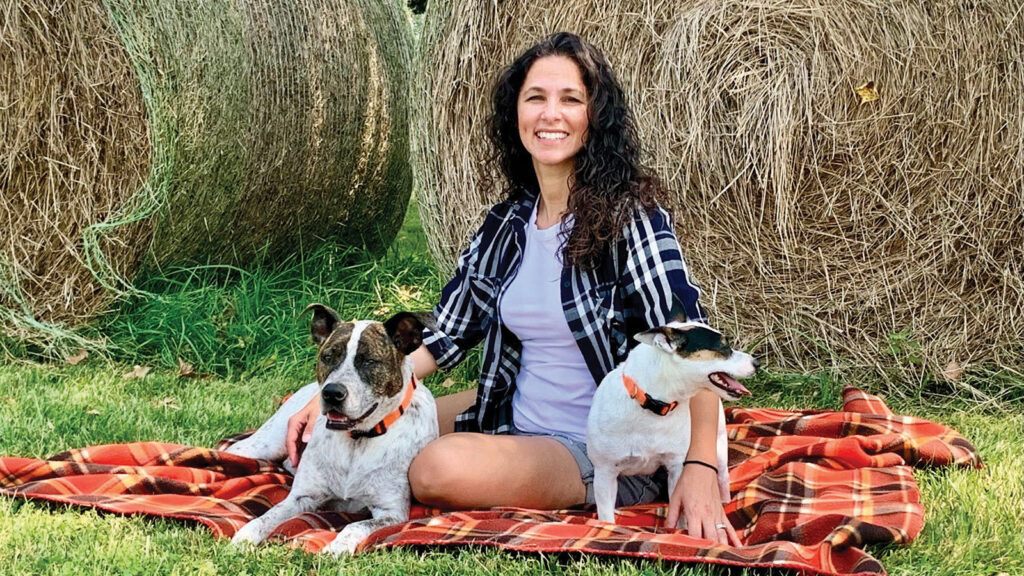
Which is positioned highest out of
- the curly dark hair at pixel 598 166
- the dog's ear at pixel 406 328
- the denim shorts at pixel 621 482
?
the curly dark hair at pixel 598 166

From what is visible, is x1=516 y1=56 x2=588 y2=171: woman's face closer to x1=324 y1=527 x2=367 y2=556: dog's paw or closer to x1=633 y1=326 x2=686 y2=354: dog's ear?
x1=633 y1=326 x2=686 y2=354: dog's ear

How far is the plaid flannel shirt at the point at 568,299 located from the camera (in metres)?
3.27

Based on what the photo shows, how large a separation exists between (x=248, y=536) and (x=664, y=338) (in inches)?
50.4

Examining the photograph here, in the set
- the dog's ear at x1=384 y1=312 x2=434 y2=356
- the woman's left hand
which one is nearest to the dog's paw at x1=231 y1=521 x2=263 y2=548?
the dog's ear at x1=384 y1=312 x2=434 y2=356

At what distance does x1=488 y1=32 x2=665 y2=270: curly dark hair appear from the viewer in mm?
3303

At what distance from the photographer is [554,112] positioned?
3.39 metres

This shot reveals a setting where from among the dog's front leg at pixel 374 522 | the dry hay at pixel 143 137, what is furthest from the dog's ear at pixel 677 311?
the dry hay at pixel 143 137

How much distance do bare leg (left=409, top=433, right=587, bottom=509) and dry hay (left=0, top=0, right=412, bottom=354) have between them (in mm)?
2785

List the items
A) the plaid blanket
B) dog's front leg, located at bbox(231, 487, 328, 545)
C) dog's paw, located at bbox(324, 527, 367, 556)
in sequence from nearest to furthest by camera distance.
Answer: the plaid blanket → dog's paw, located at bbox(324, 527, 367, 556) → dog's front leg, located at bbox(231, 487, 328, 545)

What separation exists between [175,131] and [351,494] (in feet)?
8.86

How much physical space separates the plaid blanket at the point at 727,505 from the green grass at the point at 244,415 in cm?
5

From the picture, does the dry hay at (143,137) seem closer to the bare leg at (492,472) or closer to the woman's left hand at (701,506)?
the bare leg at (492,472)

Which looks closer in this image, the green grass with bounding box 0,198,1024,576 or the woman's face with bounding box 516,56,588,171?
the green grass with bounding box 0,198,1024,576

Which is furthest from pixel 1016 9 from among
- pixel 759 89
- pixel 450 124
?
pixel 450 124
